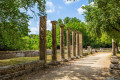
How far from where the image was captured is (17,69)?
7156mm

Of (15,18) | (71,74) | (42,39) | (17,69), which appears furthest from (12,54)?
(71,74)

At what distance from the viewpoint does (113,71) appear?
25.9 ft

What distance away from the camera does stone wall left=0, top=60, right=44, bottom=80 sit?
20.6 feet

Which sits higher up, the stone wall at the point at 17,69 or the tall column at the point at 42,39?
the tall column at the point at 42,39

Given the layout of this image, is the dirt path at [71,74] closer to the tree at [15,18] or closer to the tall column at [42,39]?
the tall column at [42,39]

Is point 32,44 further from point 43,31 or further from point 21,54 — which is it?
point 43,31

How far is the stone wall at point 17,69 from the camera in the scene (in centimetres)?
629

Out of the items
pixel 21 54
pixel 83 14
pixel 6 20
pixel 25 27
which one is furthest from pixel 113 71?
pixel 21 54

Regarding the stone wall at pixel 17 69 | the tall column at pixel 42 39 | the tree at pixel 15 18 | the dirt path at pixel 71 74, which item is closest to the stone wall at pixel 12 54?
the tree at pixel 15 18

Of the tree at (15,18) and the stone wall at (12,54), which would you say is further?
the stone wall at (12,54)

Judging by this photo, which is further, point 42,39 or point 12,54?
point 12,54

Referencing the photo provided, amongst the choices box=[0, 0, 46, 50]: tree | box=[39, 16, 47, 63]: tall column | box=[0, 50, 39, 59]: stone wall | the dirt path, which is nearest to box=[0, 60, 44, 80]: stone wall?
the dirt path

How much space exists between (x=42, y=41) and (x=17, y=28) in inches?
104

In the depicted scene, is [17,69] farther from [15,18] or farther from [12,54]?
[12,54]
